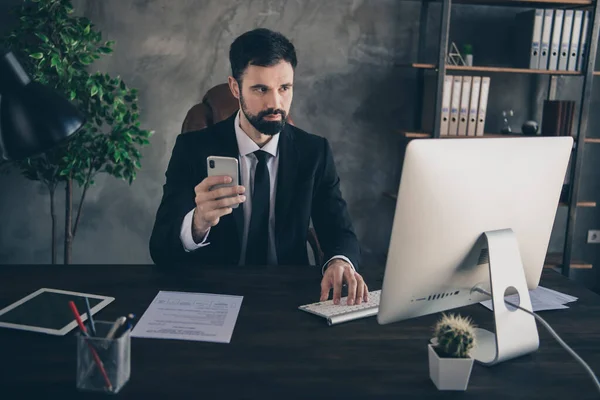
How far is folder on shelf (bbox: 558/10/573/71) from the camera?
3.06 meters

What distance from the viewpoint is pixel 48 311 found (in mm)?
1246

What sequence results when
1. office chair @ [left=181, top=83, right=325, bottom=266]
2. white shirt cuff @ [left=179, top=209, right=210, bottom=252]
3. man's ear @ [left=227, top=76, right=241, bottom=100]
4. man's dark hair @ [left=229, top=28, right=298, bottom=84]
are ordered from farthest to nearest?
office chair @ [left=181, top=83, right=325, bottom=266], man's ear @ [left=227, top=76, right=241, bottom=100], man's dark hair @ [left=229, top=28, right=298, bottom=84], white shirt cuff @ [left=179, top=209, right=210, bottom=252]

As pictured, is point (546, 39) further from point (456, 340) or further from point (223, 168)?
point (456, 340)

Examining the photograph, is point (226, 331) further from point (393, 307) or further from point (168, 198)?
point (168, 198)

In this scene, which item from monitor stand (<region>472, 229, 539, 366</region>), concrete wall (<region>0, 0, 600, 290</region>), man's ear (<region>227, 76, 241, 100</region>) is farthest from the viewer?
concrete wall (<region>0, 0, 600, 290</region>)

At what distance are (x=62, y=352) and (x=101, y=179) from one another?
7.77 feet

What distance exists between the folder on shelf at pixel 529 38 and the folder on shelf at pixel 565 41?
12 cm

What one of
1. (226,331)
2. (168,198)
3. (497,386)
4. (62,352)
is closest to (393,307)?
(497,386)

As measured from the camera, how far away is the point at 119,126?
9.21ft

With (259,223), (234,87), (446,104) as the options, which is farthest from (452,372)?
(446,104)

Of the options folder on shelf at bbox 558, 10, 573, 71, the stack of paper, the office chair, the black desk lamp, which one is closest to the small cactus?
the stack of paper

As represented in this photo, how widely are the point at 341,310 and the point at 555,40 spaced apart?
97.1 inches

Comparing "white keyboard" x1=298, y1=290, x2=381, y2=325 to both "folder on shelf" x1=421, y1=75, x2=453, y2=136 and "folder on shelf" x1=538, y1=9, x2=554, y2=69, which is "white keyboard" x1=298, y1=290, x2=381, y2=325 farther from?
"folder on shelf" x1=538, y1=9, x2=554, y2=69

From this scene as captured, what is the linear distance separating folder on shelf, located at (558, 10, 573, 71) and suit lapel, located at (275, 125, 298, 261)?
6.36ft
